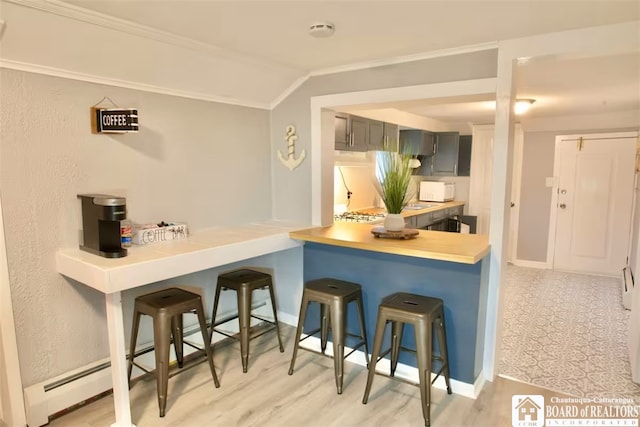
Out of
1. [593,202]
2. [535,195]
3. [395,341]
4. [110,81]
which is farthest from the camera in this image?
[535,195]

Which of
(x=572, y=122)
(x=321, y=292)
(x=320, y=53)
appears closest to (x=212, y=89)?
(x=320, y=53)

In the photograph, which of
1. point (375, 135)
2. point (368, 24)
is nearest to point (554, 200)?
point (375, 135)

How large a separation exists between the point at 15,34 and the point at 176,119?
106 cm

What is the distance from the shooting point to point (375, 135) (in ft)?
15.0

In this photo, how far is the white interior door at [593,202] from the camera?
17.1 ft

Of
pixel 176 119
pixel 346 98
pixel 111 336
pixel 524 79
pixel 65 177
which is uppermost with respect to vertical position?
pixel 524 79

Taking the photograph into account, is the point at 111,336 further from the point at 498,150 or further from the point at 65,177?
the point at 498,150

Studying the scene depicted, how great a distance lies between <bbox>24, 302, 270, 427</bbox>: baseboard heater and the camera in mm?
2227

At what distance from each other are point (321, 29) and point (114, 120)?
131cm

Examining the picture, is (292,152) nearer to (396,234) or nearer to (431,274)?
(396,234)

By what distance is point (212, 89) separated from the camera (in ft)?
9.75

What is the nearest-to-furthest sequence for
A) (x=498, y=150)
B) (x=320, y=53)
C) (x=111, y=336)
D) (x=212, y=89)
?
(x=111, y=336)
(x=498, y=150)
(x=320, y=53)
(x=212, y=89)

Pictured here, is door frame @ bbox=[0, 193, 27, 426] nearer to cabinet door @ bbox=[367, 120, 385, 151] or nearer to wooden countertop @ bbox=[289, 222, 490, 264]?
wooden countertop @ bbox=[289, 222, 490, 264]

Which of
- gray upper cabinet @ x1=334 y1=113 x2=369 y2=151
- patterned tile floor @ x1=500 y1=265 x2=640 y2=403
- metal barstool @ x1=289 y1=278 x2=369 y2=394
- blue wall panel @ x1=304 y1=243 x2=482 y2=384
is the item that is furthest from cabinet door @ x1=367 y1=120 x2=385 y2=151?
patterned tile floor @ x1=500 y1=265 x2=640 y2=403
